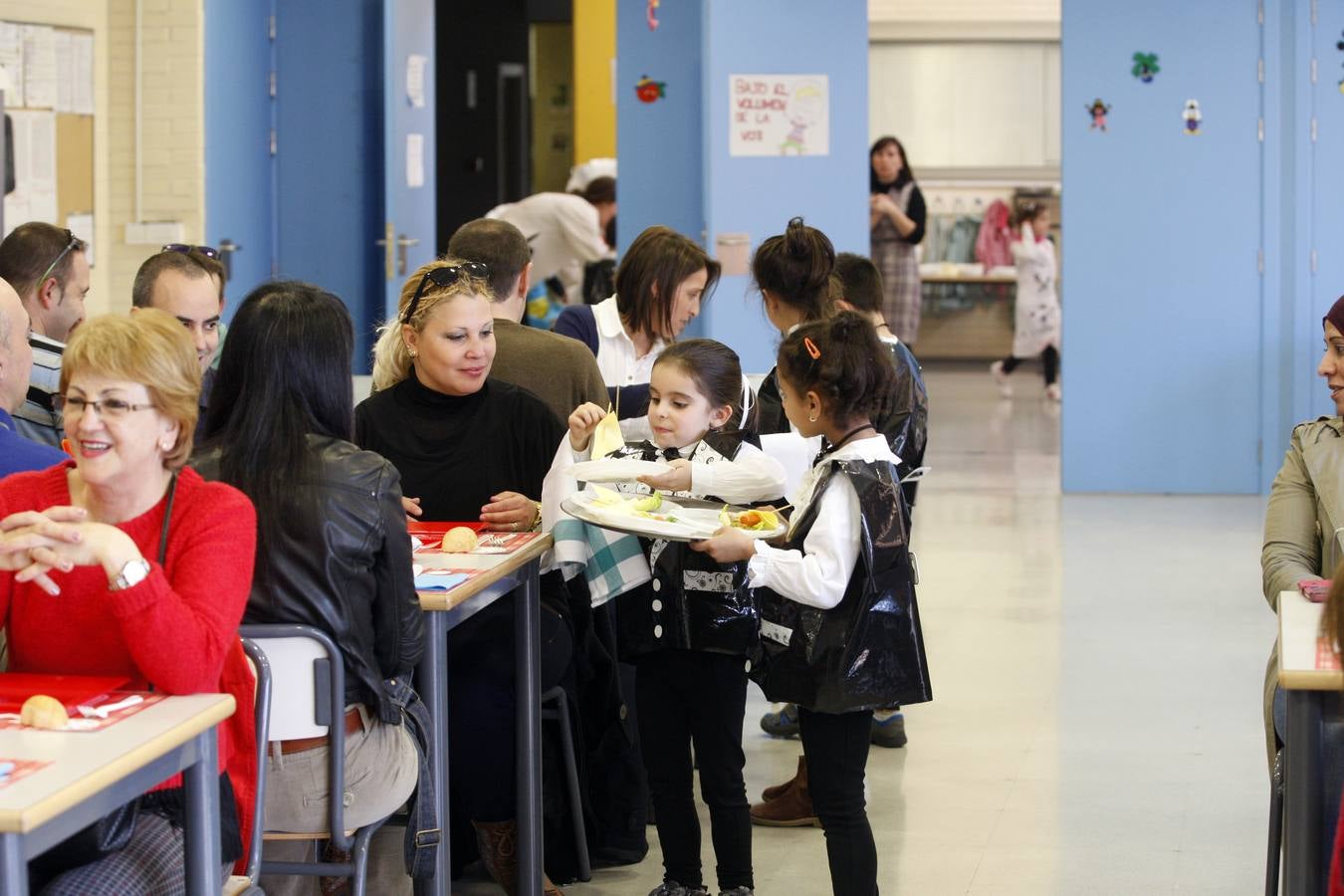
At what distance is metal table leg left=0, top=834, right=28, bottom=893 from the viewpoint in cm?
172

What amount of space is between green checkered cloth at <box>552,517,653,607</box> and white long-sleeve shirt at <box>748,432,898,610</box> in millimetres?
340

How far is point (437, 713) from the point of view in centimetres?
282

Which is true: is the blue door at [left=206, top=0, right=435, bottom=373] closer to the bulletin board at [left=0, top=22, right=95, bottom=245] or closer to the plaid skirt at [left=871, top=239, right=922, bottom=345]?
the bulletin board at [left=0, top=22, right=95, bottom=245]

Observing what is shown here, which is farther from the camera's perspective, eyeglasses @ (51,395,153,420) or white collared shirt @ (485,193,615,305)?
white collared shirt @ (485,193,615,305)

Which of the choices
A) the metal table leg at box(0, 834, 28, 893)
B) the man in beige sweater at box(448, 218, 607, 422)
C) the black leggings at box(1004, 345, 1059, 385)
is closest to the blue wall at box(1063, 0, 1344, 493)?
the black leggings at box(1004, 345, 1059, 385)

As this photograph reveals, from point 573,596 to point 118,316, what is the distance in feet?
5.09

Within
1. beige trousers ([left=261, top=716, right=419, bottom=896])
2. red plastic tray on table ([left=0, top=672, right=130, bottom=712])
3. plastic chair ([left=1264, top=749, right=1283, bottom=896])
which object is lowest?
plastic chair ([left=1264, top=749, right=1283, bottom=896])

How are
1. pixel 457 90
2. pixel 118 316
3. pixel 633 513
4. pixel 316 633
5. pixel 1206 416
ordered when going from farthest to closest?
pixel 457 90 → pixel 1206 416 → pixel 633 513 → pixel 316 633 → pixel 118 316

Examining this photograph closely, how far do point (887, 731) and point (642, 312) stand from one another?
1296 mm

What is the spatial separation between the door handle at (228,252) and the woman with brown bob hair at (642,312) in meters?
3.90

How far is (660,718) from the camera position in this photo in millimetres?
3234

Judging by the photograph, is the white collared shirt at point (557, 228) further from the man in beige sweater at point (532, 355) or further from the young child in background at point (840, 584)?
the young child in background at point (840, 584)

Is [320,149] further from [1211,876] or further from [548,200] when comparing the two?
[1211,876]

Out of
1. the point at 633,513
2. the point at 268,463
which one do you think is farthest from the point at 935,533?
the point at 268,463
